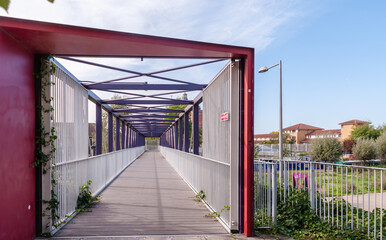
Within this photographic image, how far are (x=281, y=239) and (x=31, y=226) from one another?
375 cm

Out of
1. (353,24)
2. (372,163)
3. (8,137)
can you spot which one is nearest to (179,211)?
(8,137)

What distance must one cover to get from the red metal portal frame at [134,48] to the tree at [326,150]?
20307 millimetres

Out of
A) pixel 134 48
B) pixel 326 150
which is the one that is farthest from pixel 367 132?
pixel 134 48

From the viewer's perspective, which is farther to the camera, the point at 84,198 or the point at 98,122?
the point at 98,122

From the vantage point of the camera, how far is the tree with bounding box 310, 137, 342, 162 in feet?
75.9

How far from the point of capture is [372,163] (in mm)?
26656

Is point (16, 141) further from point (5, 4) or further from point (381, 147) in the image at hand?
point (381, 147)

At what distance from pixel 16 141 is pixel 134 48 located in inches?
83.0

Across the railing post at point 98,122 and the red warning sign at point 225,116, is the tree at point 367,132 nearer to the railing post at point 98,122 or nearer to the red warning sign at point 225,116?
the railing post at point 98,122

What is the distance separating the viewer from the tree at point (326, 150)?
75.9ft

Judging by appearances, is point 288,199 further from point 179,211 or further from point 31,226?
point 31,226

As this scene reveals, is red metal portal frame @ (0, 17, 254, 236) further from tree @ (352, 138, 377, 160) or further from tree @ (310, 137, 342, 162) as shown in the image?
tree @ (352, 138, 377, 160)

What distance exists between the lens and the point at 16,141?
13.6ft

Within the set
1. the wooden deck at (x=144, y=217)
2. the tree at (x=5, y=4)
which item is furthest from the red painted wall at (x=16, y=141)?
the tree at (x=5, y=4)
